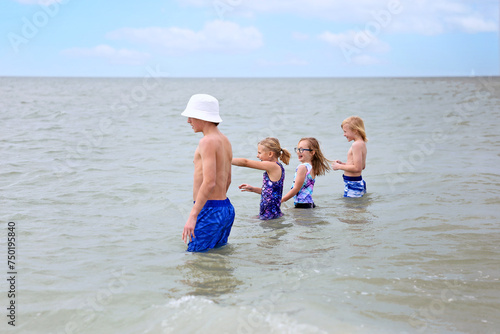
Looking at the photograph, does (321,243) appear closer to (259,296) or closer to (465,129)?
(259,296)

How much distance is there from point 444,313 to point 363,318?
0.63 meters

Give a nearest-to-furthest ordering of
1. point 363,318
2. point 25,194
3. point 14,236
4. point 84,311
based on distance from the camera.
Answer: point 363,318, point 84,311, point 14,236, point 25,194

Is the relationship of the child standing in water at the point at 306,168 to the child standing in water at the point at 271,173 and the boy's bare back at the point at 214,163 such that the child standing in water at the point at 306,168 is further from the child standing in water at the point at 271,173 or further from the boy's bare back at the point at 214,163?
the boy's bare back at the point at 214,163

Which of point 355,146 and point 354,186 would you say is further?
point 354,186

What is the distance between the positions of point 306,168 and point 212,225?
2.40 meters

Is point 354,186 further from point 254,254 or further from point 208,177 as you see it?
point 208,177

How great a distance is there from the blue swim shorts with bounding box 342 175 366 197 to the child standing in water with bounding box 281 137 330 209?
936 millimetres

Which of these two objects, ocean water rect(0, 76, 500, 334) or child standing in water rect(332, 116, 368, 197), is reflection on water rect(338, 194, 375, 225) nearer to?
ocean water rect(0, 76, 500, 334)

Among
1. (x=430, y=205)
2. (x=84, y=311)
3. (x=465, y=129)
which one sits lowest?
(x=84, y=311)

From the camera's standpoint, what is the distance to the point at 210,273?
4.45 m

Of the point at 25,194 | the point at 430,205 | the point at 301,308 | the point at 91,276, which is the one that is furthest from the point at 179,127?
the point at 301,308

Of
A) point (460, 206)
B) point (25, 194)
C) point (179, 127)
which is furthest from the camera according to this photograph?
point (179, 127)

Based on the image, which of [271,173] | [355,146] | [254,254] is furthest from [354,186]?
[254,254]

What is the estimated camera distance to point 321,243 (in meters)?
5.48
